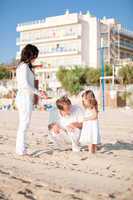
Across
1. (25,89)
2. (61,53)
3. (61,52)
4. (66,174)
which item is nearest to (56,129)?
(25,89)

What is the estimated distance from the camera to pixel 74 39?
48219 mm

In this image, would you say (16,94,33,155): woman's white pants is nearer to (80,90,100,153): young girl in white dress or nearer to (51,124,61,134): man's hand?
(51,124,61,134): man's hand

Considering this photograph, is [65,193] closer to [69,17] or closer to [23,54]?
[23,54]

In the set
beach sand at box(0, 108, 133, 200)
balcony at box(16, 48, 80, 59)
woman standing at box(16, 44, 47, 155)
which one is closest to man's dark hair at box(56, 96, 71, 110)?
woman standing at box(16, 44, 47, 155)

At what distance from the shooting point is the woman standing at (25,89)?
4.11 metres

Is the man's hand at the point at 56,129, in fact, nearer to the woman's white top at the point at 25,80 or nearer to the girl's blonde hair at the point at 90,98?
the girl's blonde hair at the point at 90,98

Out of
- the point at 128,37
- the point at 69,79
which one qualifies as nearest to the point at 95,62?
the point at 128,37

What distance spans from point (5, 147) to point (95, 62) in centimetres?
4304

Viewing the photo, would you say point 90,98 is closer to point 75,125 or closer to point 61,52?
point 75,125

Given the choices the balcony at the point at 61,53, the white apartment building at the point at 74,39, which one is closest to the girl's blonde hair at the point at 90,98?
the white apartment building at the point at 74,39

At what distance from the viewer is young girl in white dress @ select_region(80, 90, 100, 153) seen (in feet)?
14.3

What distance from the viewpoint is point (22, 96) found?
163 inches

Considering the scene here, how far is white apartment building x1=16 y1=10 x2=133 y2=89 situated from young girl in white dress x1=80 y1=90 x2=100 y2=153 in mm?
41888

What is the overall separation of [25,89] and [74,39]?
44.5m
